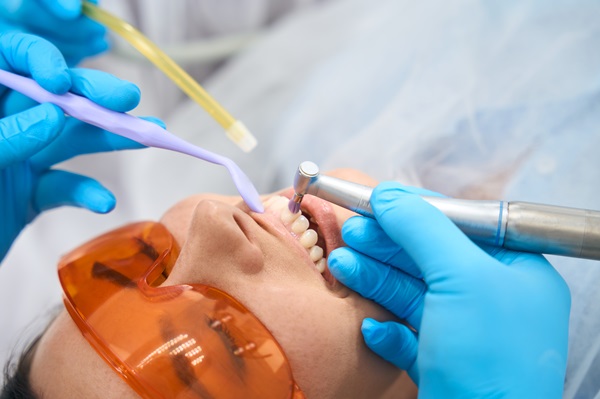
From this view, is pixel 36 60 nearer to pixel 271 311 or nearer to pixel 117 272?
pixel 117 272

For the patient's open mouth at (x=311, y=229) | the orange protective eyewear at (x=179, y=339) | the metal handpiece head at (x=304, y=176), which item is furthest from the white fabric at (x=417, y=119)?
the orange protective eyewear at (x=179, y=339)

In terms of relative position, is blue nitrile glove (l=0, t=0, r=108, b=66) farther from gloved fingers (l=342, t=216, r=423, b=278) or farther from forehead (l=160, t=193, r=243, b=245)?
gloved fingers (l=342, t=216, r=423, b=278)

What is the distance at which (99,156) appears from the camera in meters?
1.78

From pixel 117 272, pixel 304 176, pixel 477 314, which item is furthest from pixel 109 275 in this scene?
pixel 477 314

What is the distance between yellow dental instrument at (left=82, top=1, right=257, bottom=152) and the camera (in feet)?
3.67

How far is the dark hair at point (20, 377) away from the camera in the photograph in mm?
938

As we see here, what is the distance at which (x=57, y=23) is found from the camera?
130 centimetres

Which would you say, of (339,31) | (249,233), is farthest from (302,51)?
(249,233)

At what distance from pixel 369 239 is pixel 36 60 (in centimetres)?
69

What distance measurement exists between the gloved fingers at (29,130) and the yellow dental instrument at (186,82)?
0.84 feet

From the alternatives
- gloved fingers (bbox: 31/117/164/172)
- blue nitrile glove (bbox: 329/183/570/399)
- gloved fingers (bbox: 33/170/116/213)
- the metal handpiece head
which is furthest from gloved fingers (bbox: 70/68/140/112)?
blue nitrile glove (bbox: 329/183/570/399)

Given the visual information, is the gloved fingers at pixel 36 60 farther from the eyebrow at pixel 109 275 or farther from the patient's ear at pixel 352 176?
the patient's ear at pixel 352 176

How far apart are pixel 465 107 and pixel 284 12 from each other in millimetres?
1023

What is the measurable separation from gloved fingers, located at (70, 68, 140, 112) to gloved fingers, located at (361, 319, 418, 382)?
57 centimetres
